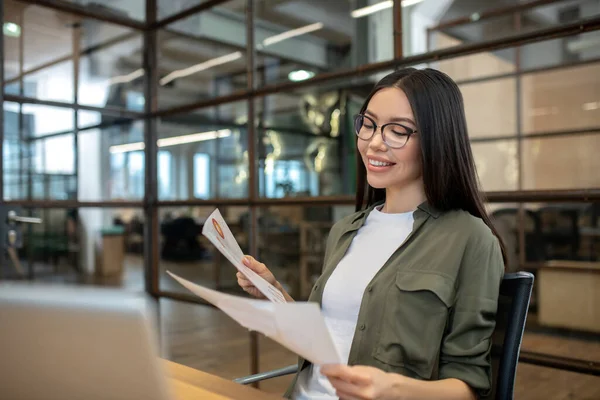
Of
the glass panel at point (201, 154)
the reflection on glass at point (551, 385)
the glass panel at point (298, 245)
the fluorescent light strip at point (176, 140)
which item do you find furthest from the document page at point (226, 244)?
the fluorescent light strip at point (176, 140)

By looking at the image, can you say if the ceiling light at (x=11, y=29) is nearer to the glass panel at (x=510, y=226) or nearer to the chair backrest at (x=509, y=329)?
the chair backrest at (x=509, y=329)

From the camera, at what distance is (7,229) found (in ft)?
8.06

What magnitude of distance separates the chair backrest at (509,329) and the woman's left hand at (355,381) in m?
0.33


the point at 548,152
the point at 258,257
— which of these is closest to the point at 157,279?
the point at 258,257

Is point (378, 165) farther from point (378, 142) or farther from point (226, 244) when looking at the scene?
point (226, 244)

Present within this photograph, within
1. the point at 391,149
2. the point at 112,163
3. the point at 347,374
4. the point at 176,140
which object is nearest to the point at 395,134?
the point at 391,149

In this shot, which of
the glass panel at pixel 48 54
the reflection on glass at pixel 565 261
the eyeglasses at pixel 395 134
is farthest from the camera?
the reflection on glass at pixel 565 261

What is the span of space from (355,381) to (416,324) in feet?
0.95

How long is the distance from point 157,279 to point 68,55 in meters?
1.63

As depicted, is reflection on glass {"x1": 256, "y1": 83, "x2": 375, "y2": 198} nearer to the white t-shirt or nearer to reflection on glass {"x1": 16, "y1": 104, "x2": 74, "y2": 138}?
reflection on glass {"x1": 16, "y1": 104, "x2": 74, "y2": 138}

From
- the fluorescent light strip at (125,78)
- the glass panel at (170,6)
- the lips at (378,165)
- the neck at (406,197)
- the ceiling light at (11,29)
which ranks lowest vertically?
the neck at (406,197)

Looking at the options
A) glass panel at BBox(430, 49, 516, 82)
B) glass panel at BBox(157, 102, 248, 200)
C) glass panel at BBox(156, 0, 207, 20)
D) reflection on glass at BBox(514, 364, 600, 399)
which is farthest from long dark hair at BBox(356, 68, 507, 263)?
glass panel at BBox(430, 49, 516, 82)

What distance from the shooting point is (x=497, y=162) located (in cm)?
590

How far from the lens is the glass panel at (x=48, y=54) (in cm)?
297
